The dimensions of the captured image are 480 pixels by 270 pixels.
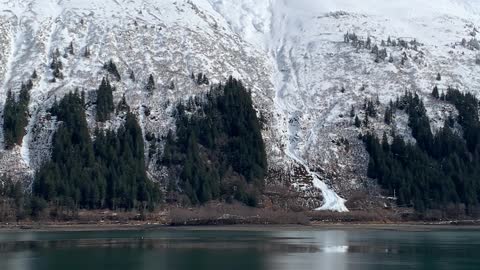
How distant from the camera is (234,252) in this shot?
346ft

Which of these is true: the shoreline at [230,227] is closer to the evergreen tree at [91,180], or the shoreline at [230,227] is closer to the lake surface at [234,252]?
the evergreen tree at [91,180]

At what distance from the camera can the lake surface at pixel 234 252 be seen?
89375mm

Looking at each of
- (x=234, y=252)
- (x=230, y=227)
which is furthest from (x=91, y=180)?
(x=234, y=252)

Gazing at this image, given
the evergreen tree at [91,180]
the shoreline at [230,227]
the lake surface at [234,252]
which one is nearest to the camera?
the lake surface at [234,252]

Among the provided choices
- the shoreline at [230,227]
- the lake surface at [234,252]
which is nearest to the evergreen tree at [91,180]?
the shoreline at [230,227]

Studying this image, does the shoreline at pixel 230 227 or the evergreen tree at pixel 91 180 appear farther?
the evergreen tree at pixel 91 180

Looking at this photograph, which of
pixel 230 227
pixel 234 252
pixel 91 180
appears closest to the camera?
pixel 234 252

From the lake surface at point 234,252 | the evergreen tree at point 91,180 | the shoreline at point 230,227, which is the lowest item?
the lake surface at point 234,252

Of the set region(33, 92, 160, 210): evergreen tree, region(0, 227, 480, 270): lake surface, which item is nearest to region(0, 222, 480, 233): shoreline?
region(33, 92, 160, 210): evergreen tree

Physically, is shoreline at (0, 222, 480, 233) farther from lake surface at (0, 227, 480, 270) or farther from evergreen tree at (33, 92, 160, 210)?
lake surface at (0, 227, 480, 270)

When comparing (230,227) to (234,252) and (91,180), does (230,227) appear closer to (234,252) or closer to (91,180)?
(91,180)

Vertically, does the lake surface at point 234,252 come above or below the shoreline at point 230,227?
below

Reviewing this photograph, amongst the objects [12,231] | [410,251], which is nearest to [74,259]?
[410,251]

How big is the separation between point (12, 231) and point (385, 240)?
3047 inches
